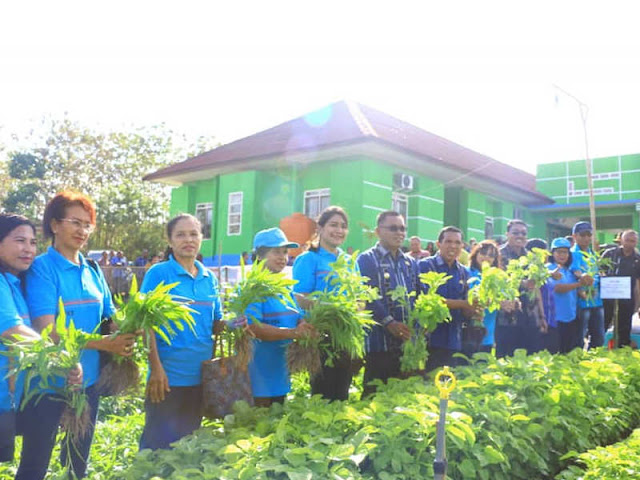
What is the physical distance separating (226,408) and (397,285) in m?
1.83

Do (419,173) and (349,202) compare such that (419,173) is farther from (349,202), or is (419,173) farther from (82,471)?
(82,471)

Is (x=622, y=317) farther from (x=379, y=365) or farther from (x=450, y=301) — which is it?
(x=379, y=365)

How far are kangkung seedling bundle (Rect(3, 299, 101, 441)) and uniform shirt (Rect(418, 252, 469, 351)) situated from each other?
10.0 ft

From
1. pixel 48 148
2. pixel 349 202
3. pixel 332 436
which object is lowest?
pixel 332 436

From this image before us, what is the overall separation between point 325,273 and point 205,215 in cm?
1866

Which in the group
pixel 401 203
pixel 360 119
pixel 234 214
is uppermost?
pixel 360 119

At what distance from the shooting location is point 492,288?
16.3 feet

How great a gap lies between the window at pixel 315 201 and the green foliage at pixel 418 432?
1445cm

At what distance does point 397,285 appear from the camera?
15.3 ft

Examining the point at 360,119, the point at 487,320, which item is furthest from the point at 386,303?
the point at 360,119

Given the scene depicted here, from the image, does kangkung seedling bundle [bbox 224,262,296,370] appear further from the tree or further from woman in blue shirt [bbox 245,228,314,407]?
the tree

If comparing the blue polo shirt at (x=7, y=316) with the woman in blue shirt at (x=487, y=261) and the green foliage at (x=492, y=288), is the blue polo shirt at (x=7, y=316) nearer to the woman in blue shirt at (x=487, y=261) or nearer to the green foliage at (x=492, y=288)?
the green foliage at (x=492, y=288)

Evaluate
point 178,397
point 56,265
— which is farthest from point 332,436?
point 56,265

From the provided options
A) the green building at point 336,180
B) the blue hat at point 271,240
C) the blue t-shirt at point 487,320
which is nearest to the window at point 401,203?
the green building at point 336,180
